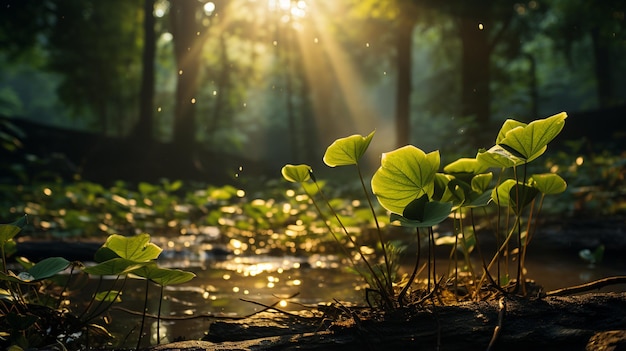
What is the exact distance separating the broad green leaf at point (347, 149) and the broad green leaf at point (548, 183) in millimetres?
685

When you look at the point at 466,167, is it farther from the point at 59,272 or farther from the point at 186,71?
the point at 186,71

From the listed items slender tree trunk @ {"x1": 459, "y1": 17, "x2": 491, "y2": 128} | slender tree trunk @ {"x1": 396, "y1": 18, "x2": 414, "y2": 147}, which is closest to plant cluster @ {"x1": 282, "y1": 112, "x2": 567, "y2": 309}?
slender tree trunk @ {"x1": 396, "y1": 18, "x2": 414, "y2": 147}

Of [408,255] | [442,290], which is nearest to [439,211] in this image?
[442,290]

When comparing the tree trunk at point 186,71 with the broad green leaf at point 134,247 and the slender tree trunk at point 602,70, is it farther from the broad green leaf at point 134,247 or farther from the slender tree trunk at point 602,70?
the slender tree trunk at point 602,70

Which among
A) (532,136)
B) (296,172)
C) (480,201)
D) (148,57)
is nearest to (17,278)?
(296,172)

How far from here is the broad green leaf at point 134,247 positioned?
183 centimetres

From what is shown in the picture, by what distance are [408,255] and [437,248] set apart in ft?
1.12

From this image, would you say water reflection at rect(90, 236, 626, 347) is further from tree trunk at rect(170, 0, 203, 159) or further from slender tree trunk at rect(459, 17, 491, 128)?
tree trunk at rect(170, 0, 203, 159)

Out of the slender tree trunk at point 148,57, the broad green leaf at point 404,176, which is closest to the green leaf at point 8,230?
the broad green leaf at point 404,176

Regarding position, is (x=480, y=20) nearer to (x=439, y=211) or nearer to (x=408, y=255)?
(x=408, y=255)

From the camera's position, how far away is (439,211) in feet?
5.72

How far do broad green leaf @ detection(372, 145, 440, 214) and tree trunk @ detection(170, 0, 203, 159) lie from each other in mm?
12544

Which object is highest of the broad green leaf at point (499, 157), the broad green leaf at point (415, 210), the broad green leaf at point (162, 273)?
the broad green leaf at point (499, 157)

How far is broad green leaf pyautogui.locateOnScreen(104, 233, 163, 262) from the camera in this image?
6.00 feet
